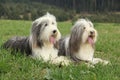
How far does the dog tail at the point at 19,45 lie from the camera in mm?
9789

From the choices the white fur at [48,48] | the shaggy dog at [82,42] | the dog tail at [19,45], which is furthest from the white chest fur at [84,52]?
the dog tail at [19,45]

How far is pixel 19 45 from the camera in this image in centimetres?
1017

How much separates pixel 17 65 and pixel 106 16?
5594 cm

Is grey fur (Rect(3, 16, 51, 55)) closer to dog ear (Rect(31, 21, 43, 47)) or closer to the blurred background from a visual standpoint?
dog ear (Rect(31, 21, 43, 47))

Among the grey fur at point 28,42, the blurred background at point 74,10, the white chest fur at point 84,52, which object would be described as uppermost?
the grey fur at point 28,42

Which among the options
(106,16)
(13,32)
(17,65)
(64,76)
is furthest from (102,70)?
(106,16)

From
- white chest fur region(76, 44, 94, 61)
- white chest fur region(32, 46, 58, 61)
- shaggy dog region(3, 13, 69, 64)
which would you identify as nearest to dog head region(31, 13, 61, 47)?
shaggy dog region(3, 13, 69, 64)

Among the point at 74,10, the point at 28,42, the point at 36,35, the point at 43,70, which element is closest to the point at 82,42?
the point at 36,35

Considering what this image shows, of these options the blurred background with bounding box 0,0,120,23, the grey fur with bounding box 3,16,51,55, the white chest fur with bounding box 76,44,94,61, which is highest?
the grey fur with bounding box 3,16,51,55

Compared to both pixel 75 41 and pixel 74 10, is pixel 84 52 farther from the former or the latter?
pixel 74 10

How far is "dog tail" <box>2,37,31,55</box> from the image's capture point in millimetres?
9789

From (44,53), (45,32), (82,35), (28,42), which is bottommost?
(44,53)

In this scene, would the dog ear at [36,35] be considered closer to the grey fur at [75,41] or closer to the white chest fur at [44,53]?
the white chest fur at [44,53]

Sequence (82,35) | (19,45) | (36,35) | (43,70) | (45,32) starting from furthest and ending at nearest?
(19,45) → (82,35) → (36,35) → (45,32) → (43,70)
